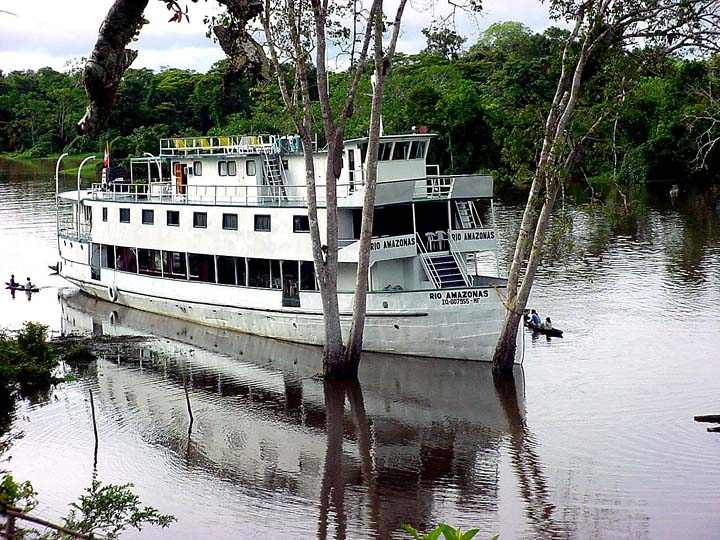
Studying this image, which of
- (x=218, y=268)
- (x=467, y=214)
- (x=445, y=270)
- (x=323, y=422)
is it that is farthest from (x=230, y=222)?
(x=323, y=422)

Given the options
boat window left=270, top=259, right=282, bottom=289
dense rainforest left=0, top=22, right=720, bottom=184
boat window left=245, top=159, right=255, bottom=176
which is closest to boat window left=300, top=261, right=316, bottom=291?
boat window left=270, top=259, right=282, bottom=289

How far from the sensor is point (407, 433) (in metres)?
22.2

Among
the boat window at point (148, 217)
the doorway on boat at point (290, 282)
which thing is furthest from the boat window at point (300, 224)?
the boat window at point (148, 217)

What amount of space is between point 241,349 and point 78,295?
13.6 metres

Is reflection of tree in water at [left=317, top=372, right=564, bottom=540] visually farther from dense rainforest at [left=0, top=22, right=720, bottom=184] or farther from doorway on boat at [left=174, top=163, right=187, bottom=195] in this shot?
dense rainforest at [left=0, top=22, right=720, bottom=184]

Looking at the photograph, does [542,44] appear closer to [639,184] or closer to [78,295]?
[639,184]

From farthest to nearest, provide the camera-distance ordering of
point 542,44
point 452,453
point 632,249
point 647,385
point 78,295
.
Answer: point 542,44 < point 632,249 < point 78,295 < point 647,385 < point 452,453

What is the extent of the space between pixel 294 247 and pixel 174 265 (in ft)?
22.8

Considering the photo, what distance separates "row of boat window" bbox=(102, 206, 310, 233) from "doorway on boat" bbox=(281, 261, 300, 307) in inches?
54.4

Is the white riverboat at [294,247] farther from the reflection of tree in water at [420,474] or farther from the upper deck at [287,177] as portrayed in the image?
the reflection of tree in water at [420,474]

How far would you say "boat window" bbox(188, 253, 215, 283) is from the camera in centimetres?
3306

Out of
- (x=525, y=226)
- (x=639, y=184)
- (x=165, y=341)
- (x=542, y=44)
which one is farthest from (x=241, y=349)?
(x=542, y=44)

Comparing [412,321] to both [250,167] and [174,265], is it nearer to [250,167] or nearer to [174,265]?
[250,167]

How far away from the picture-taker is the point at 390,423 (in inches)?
906
